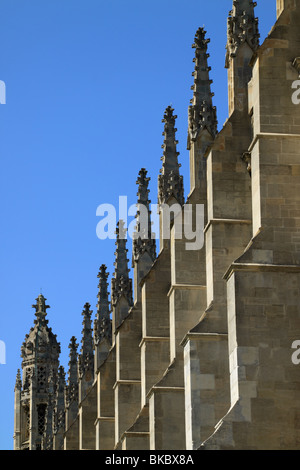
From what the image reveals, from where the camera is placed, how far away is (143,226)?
56.5 metres

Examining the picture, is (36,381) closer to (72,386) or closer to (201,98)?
(72,386)

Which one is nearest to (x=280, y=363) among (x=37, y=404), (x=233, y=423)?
(x=233, y=423)

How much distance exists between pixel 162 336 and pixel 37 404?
57.0 meters

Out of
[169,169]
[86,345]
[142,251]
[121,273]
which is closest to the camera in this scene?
[169,169]

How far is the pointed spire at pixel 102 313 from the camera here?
68.8m

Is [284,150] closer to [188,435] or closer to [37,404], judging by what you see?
[188,435]

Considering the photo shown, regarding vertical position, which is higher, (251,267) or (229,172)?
(229,172)

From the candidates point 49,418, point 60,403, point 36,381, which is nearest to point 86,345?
point 60,403

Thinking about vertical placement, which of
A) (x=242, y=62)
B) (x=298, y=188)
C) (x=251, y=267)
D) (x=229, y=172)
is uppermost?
(x=242, y=62)

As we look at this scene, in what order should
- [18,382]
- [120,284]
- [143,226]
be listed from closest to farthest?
[143,226], [120,284], [18,382]

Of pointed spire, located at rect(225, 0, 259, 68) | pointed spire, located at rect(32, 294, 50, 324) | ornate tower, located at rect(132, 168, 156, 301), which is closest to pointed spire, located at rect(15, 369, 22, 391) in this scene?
pointed spire, located at rect(32, 294, 50, 324)

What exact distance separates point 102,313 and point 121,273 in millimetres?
6985

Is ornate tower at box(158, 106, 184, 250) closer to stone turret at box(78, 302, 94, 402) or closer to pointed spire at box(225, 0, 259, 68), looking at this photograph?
pointed spire at box(225, 0, 259, 68)

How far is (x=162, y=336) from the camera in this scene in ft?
158
